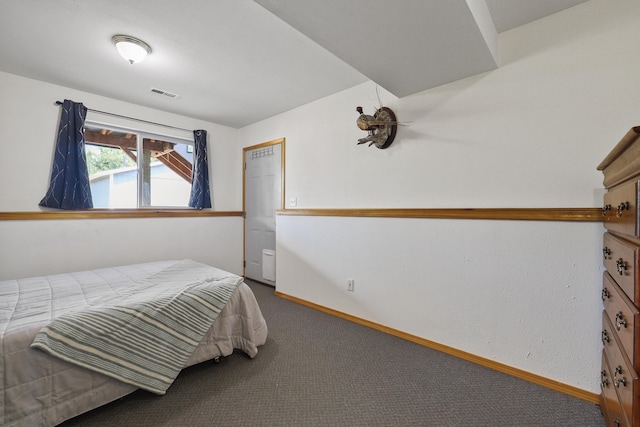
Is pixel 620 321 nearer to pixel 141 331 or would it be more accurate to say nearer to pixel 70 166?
pixel 141 331

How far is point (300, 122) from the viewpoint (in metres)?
3.36

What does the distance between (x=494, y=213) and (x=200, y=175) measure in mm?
3510

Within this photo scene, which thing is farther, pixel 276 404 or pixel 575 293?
pixel 575 293

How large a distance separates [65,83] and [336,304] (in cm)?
356

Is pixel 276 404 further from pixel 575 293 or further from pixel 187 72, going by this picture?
pixel 187 72

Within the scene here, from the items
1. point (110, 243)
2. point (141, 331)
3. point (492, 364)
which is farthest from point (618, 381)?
point (110, 243)

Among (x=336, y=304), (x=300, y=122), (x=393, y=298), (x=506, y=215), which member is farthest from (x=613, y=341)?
(x=300, y=122)

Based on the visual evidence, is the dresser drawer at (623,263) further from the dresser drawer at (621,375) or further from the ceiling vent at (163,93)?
the ceiling vent at (163,93)

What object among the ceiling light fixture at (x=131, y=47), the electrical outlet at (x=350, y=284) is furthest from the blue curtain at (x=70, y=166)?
the electrical outlet at (x=350, y=284)

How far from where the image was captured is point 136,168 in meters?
3.46

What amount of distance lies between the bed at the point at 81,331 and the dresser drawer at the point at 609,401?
189 centimetres

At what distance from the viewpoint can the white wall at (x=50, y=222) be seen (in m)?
2.61

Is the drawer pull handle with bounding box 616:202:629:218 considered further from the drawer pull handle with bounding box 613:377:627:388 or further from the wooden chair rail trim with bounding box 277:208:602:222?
the drawer pull handle with bounding box 613:377:627:388

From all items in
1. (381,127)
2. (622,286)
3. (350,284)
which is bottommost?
(350,284)
